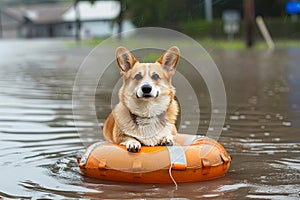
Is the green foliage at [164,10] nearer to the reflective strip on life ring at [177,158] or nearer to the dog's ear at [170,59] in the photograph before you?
the dog's ear at [170,59]

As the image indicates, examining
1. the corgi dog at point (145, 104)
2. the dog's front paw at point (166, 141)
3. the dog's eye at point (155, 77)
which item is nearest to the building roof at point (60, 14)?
the corgi dog at point (145, 104)

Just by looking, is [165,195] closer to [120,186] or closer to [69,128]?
[120,186]

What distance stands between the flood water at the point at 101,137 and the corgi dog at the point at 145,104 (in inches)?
22.0

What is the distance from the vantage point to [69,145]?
969 cm

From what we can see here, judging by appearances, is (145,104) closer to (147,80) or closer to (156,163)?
(147,80)

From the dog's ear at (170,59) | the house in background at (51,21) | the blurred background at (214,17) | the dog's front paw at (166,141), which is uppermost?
the dog's ear at (170,59)

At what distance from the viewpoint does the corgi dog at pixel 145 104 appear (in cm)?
734

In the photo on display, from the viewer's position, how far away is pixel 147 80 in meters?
7.28

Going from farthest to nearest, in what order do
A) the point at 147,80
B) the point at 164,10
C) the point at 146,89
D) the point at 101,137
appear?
the point at 164,10 → the point at 101,137 → the point at 147,80 → the point at 146,89

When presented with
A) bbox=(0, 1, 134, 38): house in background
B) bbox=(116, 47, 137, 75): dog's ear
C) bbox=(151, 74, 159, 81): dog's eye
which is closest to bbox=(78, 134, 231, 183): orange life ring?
bbox=(151, 74, 159, 81): dog's eye

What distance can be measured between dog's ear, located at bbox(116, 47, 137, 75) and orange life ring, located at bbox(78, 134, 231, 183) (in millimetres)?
850

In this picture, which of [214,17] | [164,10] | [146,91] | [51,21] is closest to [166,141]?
[146,91]

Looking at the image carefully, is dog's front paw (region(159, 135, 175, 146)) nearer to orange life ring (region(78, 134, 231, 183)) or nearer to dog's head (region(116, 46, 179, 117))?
orange life ring (region(78, 134, 231, 183))

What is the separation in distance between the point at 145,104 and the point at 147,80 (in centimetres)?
29
